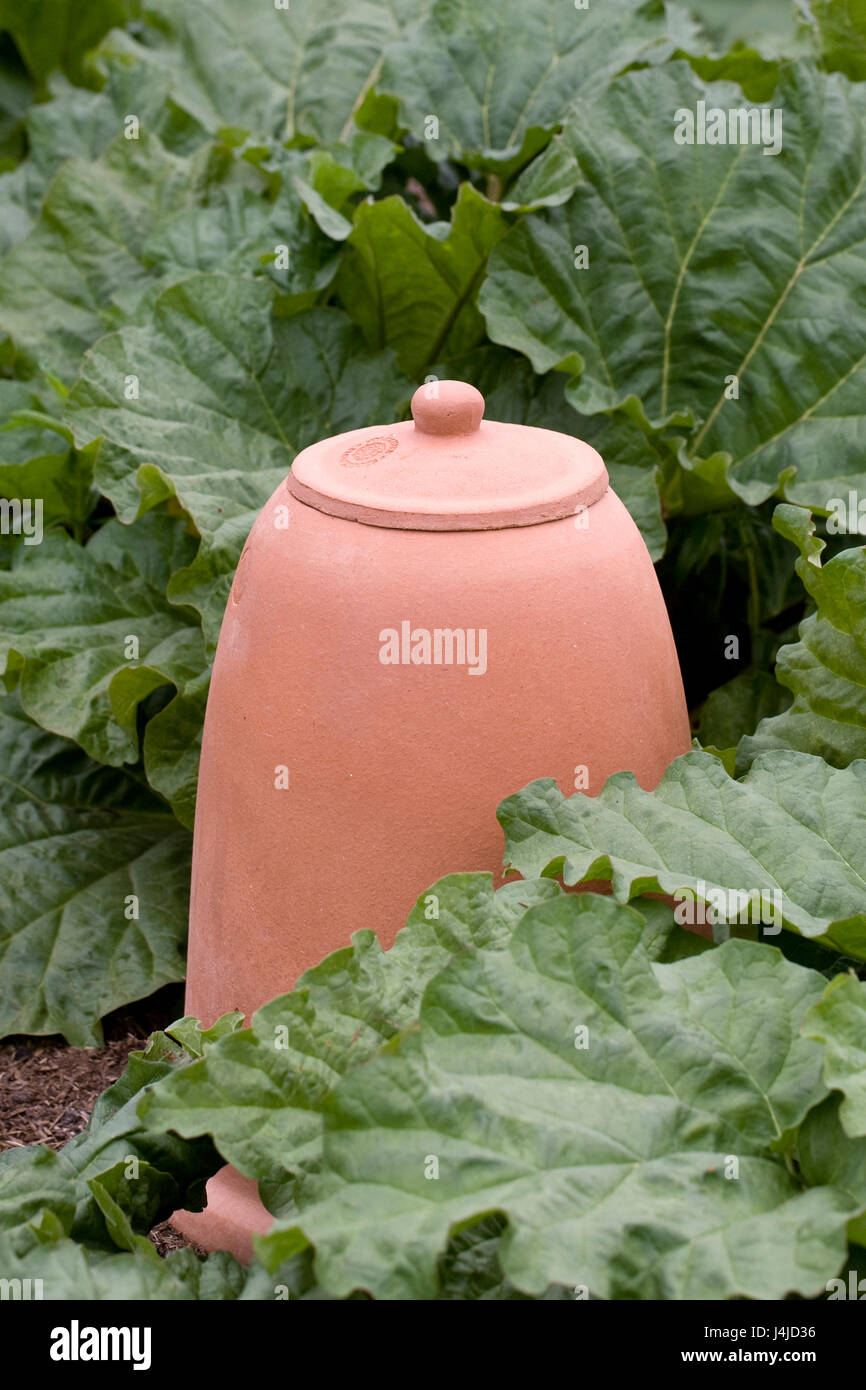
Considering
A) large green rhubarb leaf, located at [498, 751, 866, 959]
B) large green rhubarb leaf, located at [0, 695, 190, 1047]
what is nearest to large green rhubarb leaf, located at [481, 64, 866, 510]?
large green rhubarb leaf, located at [498, 751, 866, 959]

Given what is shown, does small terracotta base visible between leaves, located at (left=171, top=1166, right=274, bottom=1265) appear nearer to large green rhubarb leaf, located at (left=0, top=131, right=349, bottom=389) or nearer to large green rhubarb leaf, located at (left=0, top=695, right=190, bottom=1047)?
large green rhubarb leaf, located at (left=0, top=695, right=190, bottom=1047)

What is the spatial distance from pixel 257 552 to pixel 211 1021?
62cm

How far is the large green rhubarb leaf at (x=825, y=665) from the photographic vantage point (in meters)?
2.01

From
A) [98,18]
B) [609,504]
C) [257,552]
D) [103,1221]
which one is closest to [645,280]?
[609,504]

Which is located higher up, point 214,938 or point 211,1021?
point 214,938

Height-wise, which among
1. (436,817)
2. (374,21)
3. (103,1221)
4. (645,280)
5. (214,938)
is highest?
(374,21)

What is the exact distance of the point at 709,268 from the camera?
2.64 m

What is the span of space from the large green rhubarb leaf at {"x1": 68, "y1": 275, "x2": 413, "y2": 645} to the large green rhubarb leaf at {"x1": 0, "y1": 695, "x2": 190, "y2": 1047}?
539 millimetres

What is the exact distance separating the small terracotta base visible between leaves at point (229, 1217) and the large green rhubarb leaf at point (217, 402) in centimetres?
80

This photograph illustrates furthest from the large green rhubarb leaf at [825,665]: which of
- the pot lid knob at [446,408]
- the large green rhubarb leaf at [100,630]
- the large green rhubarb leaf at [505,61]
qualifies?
the large green rhubarb leaf at [505,61]

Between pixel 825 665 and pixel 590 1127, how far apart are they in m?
0.85

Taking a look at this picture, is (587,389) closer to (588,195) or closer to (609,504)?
(588,195)

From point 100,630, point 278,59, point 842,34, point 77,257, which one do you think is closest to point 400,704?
point 100,630

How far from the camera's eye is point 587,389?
2.56 m
